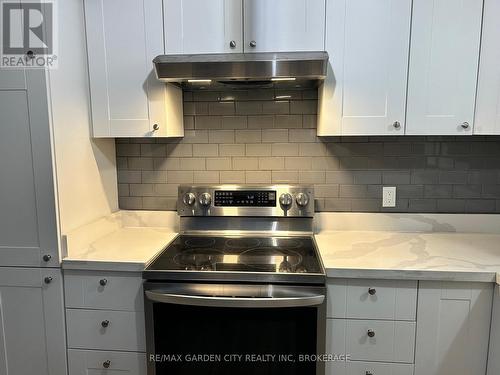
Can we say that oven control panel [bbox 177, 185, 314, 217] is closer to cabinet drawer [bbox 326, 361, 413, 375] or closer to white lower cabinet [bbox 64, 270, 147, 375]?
white lower cabinet [bbox 64, 270, 147, 375]

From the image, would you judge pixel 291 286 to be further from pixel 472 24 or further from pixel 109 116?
pixel 472 24

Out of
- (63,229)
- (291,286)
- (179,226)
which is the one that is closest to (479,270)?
(291,286)

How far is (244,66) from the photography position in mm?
1549

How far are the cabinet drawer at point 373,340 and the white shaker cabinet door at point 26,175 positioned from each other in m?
1.23

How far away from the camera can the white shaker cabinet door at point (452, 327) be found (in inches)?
56.7

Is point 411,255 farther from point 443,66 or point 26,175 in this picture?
point 26,175

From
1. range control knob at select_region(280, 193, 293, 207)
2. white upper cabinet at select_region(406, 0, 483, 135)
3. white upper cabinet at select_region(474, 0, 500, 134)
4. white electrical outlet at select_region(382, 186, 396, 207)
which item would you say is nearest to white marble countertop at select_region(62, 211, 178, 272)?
range control knob at select_region(280, 193, 293, 207)

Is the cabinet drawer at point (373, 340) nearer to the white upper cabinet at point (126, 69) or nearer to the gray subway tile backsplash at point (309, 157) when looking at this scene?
the gray subway tile backsplash at point (309, 157)

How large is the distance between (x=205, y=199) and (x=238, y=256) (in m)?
0.43

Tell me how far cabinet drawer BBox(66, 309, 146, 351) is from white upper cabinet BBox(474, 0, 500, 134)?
172cm

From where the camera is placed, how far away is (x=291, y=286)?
146 cm

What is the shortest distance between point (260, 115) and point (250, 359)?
3.98 ft

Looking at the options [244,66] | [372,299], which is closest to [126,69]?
[244,66]

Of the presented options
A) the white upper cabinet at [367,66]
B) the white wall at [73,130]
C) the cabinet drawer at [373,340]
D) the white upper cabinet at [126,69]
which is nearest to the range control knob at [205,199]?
the white upper cabinet at [126,69]
